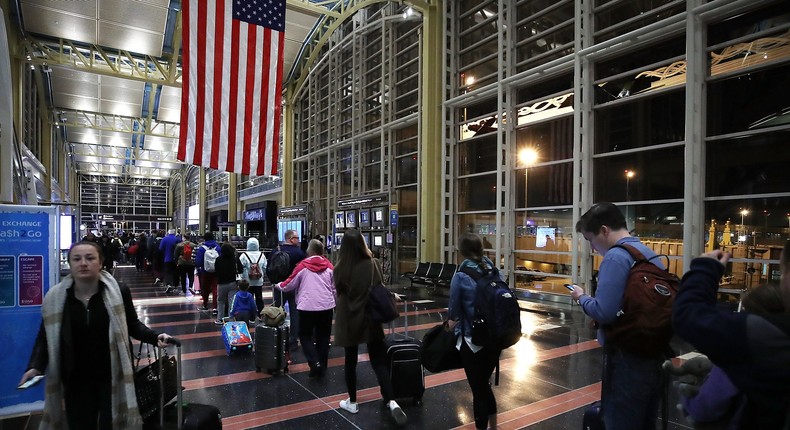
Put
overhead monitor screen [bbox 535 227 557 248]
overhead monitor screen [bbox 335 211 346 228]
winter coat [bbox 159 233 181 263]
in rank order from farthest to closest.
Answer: overhead monitor screen [bbox 335 211 346 228] < winter coat [bbox 159 233 181 263] < overhead monitor screen [bbox 535 227 557 248]

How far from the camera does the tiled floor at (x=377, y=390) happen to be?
4008 millimetres

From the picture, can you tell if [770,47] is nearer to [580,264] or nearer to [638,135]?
[638,135]

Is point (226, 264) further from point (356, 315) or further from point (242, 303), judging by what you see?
point (356, 315)

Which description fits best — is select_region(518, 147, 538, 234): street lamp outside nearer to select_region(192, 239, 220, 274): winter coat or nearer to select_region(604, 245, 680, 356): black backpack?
select_region(192, 239, 220, 274): winter coat

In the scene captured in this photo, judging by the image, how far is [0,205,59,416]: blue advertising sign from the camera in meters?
3.99

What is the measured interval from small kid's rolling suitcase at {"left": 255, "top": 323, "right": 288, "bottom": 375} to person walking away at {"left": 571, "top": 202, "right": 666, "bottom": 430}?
3.94 meters

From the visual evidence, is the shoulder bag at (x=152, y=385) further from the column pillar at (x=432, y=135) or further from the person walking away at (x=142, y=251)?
the person walking away at (x=142, y=251)

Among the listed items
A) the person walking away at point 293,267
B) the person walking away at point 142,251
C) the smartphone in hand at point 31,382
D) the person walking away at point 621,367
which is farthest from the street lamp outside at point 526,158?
the person walking away at point 142,251

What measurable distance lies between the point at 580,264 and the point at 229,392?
792 cm

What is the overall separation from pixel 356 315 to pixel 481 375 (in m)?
1.23

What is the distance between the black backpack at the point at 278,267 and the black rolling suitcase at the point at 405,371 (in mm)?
2808

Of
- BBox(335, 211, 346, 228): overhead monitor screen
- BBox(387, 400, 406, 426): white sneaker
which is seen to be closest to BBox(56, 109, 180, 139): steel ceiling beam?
BBox(335, 211, 346, 228): overhead monitor screen

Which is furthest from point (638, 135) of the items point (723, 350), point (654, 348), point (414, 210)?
point (723, 350)

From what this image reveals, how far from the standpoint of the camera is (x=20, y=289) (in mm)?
4113
